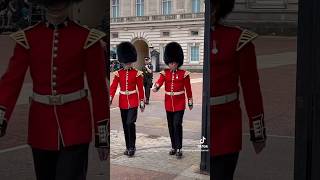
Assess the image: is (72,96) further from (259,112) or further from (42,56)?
(259,112)

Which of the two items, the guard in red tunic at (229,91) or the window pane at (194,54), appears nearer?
the guard in red tunic at (229,91)

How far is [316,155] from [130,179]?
2.48m

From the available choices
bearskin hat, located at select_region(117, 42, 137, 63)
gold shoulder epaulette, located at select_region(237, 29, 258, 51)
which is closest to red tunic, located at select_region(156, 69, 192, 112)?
bearskin hat, located at select_region(117, 42, 137, 63)

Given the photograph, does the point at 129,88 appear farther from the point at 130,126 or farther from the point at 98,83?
the point at 98,83

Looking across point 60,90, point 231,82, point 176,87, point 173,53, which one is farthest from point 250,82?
point 176,87

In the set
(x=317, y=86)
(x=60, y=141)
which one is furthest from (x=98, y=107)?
(x=317, y=86)

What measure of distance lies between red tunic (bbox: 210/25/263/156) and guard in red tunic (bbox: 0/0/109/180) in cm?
53

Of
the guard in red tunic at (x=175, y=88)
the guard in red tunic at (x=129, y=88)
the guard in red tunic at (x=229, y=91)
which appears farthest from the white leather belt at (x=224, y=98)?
the guard in red tunic at (x=129, y=88)

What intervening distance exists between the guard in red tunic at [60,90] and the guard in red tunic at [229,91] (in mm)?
530

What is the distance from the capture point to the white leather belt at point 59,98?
213cm

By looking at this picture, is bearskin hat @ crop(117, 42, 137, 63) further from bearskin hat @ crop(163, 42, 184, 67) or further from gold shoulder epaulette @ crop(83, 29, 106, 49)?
gold shoulder epaulette @ crop(83, 29, 106, 49)

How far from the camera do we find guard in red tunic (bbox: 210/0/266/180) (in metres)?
2.06

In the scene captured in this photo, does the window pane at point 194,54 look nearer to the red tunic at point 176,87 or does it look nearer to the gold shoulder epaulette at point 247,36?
the red tunic at point 176,87

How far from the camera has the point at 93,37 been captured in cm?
210
